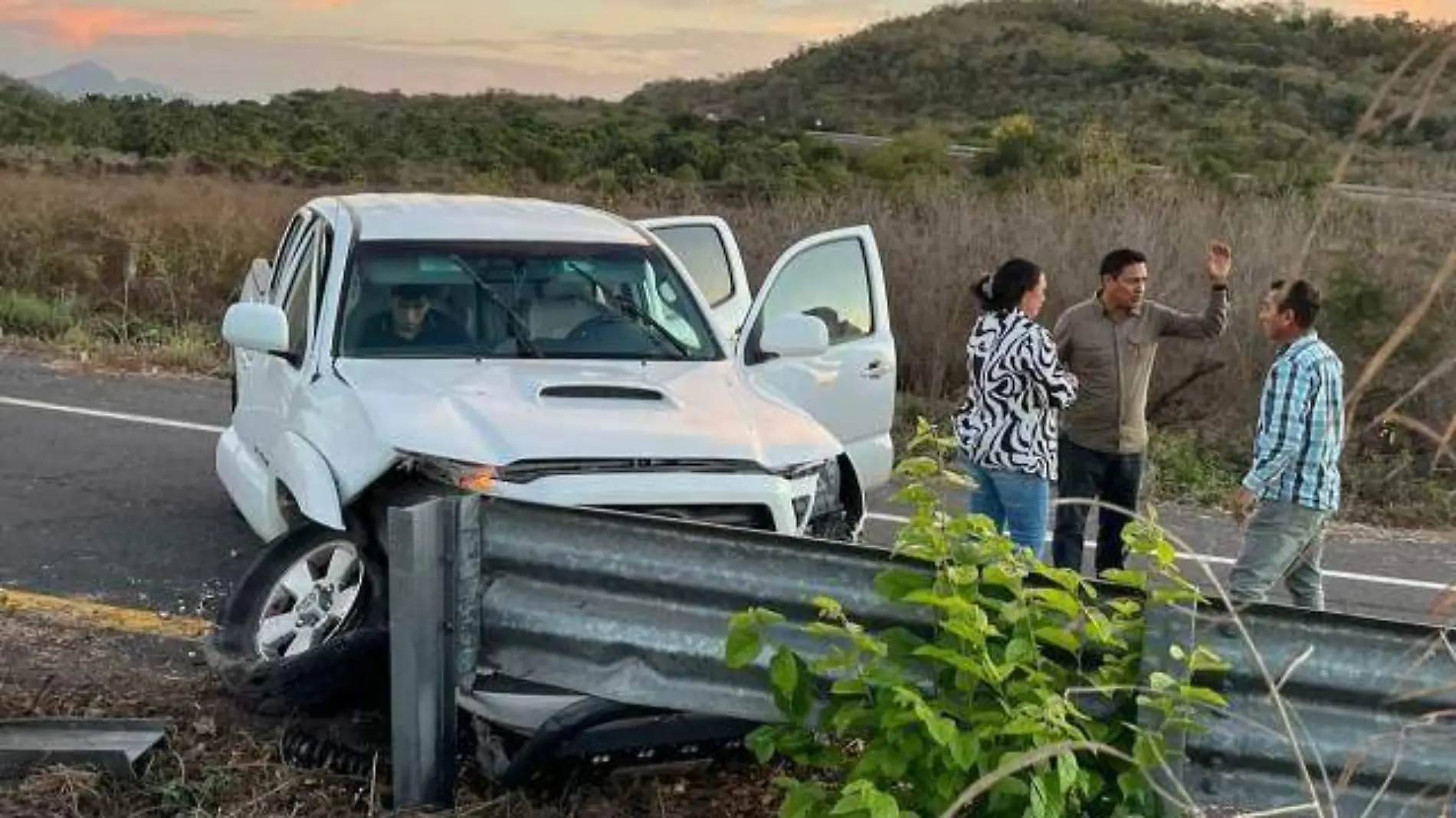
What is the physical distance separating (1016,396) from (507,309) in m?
2.15

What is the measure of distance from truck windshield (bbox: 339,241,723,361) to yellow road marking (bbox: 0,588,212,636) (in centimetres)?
130

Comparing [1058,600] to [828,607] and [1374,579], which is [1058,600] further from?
[1374,579]

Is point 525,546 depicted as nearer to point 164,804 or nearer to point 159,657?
point 164,804

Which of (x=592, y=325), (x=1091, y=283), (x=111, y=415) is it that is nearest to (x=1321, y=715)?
(x=592, y=325)

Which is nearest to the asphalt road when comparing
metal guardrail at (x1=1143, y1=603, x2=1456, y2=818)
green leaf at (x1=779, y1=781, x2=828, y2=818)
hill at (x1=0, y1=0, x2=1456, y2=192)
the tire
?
the tire

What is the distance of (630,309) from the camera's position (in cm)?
671

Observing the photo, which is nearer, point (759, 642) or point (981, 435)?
point (759, 642)

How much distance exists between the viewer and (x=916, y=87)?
75.4 meters

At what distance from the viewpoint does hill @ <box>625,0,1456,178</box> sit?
34062 millimetres

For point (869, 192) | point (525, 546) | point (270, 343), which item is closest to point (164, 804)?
point (525, 546)

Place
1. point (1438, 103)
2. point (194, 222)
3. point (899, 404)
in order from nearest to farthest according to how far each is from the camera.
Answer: point (1438, 103) < point (899, 404) < point (194, 222)

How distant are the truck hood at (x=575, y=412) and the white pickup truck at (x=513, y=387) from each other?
1 centimetres

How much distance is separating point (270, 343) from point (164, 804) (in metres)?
2.44

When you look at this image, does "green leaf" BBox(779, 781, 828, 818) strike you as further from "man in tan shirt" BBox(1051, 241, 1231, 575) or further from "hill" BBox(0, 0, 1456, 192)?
"man in tan shirt" BBox(1051, 241, 1231, 575)
